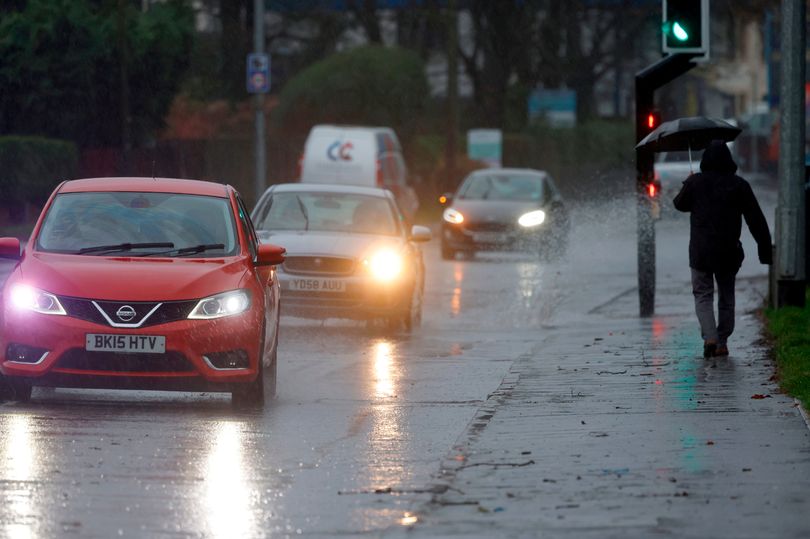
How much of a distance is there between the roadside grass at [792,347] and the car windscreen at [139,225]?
3694 millimetres

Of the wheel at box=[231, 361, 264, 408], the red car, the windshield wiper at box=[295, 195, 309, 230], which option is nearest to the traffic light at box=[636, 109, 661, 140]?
the windshield wiper at box=[295, 195, 309, 230]

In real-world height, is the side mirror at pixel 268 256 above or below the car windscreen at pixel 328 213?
below

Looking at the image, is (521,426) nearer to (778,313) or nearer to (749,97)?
(778,313)

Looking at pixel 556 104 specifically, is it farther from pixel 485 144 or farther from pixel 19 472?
pixel 19 472

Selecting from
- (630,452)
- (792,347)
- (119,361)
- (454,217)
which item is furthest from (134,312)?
(454,217)

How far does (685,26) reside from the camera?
17844 millimetres

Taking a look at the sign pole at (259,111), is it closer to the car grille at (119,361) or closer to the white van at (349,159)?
the white van at (349,159)

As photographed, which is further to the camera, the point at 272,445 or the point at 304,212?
the point at 304,212

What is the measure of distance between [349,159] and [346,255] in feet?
58.1

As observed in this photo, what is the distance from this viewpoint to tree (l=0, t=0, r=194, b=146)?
36906 millimetres

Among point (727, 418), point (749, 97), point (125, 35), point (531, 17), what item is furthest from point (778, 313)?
point (749, 97)

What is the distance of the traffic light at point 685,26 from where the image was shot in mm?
17750

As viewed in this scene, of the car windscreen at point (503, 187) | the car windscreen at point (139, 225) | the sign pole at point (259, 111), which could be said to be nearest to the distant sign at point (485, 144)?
the sign pole at point (259, 111)

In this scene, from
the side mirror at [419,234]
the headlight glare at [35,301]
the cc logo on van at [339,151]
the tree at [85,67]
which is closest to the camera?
the headlight glare at [35,301]
